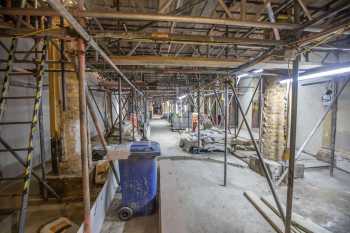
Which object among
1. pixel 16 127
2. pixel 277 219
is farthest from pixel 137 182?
pixel 16 127

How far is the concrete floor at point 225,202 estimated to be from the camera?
8.85 feet

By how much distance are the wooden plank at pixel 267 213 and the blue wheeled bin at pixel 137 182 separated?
6.09ft

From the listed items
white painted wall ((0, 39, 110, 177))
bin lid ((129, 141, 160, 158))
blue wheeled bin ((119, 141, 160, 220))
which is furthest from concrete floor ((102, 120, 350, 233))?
white painted wall ((0, 39, 110, 177))

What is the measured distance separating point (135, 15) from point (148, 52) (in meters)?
3.65

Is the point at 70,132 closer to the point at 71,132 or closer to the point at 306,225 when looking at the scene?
the point at 71,132

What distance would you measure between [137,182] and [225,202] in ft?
5.48

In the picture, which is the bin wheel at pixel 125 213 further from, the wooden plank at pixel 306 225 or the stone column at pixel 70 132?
the wooden plank at pixel 306 225

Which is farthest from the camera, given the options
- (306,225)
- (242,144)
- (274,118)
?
(242,144)

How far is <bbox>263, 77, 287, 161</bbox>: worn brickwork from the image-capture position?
529cm

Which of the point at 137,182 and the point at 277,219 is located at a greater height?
the point at 137,182

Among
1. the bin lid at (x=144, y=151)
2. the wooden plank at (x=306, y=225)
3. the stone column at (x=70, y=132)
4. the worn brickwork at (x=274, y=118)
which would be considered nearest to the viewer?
the wooden plank at (x=306, y=225)

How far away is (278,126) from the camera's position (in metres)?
5.39

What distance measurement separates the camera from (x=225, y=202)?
131 inches

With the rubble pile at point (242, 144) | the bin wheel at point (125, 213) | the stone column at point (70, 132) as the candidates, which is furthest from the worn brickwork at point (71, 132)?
the rubble pile at point (242, 144)
